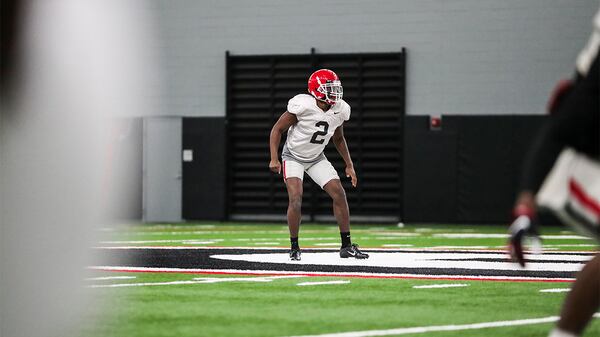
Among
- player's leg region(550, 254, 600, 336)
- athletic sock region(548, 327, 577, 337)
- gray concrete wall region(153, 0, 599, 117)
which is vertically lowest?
athletic sock region(548, 327, 577, 337)

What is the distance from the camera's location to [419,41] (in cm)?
2280

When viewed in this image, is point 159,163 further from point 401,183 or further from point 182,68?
point 401,183

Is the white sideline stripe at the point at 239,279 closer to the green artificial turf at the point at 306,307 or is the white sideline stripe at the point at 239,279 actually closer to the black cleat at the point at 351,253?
the green artificial turf at the point at 306,307

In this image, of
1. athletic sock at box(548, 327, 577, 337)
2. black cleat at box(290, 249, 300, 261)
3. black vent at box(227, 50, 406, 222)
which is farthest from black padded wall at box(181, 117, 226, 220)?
athletic sock at box(548, 327, 577, 337)

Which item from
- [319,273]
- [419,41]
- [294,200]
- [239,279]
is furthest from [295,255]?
[419,41]

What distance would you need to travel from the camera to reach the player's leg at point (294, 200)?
39.7 ft

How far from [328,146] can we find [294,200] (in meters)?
11.8

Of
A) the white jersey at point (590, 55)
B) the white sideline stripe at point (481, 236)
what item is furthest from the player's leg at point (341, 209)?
the white jersey at point (590, 55)

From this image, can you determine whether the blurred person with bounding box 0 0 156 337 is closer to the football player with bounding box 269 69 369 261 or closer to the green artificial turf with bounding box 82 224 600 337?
the green artificial turf with bounding box 82 224 600 337

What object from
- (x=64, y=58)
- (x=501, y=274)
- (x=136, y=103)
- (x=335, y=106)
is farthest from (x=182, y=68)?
(x=64, y=58)

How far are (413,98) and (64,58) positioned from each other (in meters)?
20.7

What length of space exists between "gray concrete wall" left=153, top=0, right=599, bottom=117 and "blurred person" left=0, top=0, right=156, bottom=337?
771 inches

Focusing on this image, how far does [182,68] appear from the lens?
24484 mm

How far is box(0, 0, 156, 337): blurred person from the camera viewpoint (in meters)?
2.37
